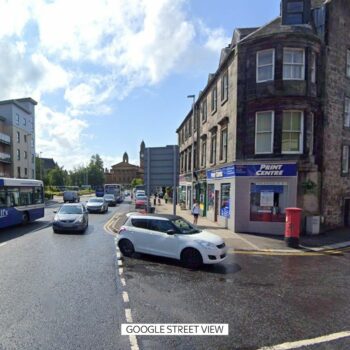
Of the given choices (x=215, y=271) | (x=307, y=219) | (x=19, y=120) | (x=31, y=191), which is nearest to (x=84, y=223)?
(x=31, y=191)

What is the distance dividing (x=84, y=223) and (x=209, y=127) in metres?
11.6

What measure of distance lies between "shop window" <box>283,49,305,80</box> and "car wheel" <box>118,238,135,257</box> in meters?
11.8

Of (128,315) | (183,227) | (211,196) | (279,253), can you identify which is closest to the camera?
(128,315)

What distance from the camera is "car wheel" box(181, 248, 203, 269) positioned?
8.52m

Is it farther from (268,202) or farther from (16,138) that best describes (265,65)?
(16,138)

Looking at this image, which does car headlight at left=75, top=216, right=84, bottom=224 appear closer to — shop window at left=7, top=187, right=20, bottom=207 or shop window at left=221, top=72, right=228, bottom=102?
shop window at left=7, top=187, right=20, bottom=207

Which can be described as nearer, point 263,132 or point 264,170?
point 264,170

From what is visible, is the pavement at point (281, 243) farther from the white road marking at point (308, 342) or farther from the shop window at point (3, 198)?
the shop window at point (3, 198)

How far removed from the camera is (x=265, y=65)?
1497 centimetres

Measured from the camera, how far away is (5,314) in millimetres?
5121

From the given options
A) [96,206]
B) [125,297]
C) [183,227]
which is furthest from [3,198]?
[96,206]

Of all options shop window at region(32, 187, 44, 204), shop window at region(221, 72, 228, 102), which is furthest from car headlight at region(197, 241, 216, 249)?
shop window at region(32, 187, 44, 204)

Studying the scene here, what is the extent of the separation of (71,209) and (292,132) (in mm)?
12674
